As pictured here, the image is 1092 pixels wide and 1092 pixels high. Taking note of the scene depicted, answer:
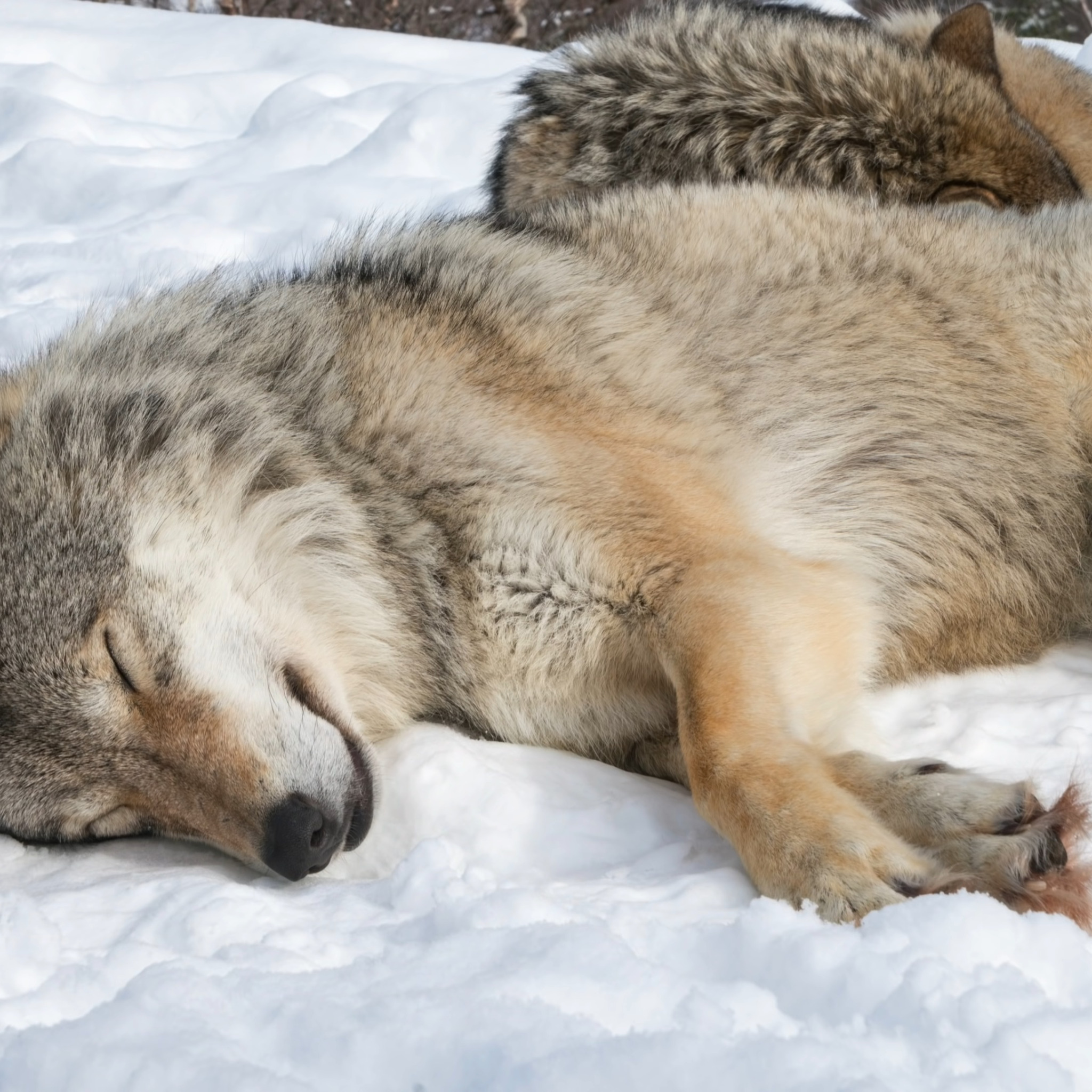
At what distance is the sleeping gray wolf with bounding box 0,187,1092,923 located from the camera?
2.36 metres

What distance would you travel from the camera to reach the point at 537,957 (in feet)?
5.87

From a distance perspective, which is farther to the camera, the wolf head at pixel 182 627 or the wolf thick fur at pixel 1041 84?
the wolf thick fur at pixel 1041 84

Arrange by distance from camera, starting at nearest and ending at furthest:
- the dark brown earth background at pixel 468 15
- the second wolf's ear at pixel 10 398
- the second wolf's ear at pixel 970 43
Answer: the second wolf's ear at pixel 10 398, the second wolf's ear at pixel 970 43, the dark brown earth background at pixel 468 15

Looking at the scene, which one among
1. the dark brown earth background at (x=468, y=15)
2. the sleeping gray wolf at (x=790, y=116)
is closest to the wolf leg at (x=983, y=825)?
the sleeping gray wolf at (x=790, y=116)

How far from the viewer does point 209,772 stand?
2332 mm

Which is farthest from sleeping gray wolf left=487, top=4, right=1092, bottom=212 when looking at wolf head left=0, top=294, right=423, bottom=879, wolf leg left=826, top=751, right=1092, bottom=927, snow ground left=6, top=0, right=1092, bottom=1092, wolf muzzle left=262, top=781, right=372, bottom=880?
wolf muzzle left=262, top=781, right=372, bottom=880

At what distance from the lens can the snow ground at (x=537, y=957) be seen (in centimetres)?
156

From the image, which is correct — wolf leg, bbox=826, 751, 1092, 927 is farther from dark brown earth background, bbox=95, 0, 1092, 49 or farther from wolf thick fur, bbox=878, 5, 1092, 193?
dark brown earth background, bbox=95, 0, 1092, 49

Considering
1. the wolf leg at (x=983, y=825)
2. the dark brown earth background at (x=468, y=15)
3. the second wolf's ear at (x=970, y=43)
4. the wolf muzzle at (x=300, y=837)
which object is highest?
the second wolf's ear at (x=970, y=43)

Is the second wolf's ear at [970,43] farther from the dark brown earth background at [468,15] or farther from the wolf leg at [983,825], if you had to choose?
the dark brown earth background at [468,15]

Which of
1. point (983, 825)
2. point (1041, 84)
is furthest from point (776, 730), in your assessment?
point (1041, 84)

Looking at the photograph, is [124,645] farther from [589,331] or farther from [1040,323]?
[1040,323]

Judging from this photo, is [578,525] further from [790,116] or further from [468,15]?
[468,15]

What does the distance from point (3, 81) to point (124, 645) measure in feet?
20.3
